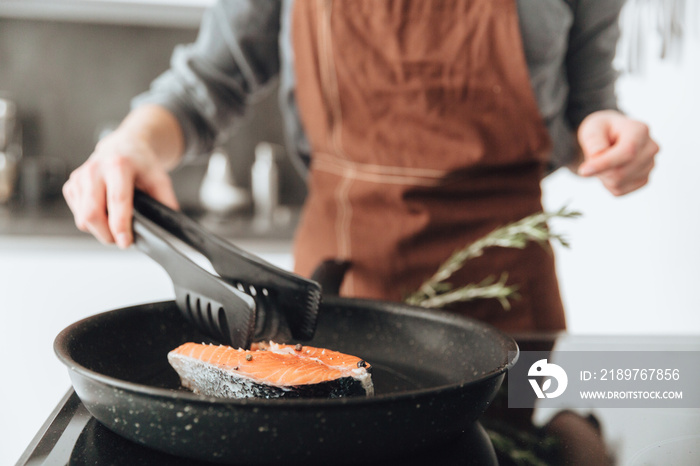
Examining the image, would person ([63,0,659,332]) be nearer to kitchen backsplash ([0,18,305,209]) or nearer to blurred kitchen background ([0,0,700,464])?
blurred kitchen background ([0,0,700,464])

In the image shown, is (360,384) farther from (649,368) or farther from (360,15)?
(360,15)

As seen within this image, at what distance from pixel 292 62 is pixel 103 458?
2.67 feet

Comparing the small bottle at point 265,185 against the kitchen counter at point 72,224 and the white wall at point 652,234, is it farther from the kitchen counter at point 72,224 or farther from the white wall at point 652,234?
A: the white wall at point 652,234

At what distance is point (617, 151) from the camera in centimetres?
77

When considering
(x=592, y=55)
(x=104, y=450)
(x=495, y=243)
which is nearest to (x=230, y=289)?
(x=104, y=450)

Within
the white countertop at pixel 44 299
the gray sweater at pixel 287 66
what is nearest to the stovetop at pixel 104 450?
the gray sweater at pixel 287 66

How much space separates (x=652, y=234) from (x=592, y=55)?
1.20 m

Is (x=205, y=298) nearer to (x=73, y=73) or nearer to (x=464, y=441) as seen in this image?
(x=464, y=441)

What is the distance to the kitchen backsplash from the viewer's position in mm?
2414

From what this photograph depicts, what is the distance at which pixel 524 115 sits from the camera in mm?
1057

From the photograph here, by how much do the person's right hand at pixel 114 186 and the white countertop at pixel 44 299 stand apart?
110 centimetres

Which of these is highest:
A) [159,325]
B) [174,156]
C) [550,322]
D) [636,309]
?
[174,156]

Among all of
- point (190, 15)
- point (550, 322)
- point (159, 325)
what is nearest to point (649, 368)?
point (550, 322)

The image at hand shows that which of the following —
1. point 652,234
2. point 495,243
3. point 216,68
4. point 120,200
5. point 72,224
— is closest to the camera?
point 120,200
